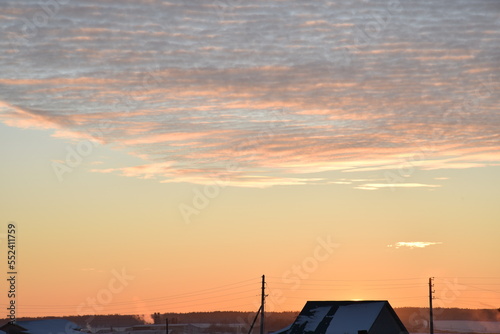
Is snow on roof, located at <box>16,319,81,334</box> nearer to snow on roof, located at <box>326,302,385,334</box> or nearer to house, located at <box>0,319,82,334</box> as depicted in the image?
house, located at <box>0,319,82,334</box>

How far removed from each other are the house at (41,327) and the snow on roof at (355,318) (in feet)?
125

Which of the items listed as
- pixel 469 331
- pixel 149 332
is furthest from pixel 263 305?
pixel 469 331

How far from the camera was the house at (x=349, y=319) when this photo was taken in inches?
3098

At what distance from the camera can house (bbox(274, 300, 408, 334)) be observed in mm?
78688

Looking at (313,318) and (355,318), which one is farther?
(313,318)

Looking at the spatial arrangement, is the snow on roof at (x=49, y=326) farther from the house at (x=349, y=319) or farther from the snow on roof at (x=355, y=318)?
the snow on roof at (x=355, y=318)

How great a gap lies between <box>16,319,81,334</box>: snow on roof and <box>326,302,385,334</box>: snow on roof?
38150 mm

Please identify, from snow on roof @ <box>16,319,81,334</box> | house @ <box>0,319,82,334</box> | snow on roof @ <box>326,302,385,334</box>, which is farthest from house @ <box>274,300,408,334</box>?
house @ <box>0,319,82,334</box>

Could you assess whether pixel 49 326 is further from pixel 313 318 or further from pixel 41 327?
pixel 313 318

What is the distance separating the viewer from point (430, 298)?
86.9 metres

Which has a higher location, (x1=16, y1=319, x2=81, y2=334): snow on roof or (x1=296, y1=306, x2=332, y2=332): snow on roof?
(x1=16, y1=319, x2=81, y2=334): snow on roof

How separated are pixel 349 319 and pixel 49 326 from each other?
41904 millimetres

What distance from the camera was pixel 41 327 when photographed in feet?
340

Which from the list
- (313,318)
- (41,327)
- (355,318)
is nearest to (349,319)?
(355,318)
